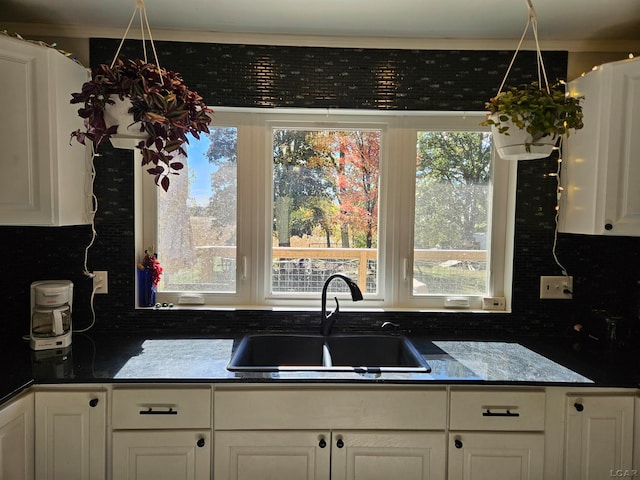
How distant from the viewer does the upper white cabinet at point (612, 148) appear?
1.73 meters

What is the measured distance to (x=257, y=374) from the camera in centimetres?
159

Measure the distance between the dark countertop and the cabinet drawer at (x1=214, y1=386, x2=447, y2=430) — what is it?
0.06 meters

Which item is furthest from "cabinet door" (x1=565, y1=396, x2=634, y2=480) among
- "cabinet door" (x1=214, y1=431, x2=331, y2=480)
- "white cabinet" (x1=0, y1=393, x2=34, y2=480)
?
"white cabinet" (x1=0, y1=393, x2=34, y2=480)

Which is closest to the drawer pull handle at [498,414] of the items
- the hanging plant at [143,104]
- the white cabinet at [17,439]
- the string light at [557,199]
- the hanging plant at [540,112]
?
the string light at [557,199]

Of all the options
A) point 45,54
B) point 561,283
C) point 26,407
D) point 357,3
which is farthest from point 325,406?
point 45,54

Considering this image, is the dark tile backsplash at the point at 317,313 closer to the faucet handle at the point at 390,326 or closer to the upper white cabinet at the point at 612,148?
the faucet handle at the point at 390,326

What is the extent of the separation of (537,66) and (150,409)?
2349 millimetres

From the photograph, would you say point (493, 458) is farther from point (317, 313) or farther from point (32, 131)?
point (32, 131)

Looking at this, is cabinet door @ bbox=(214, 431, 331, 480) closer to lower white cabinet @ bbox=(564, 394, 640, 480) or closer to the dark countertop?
the dark countertop

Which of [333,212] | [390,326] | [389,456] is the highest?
[333,212]

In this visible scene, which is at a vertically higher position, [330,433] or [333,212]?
[333,212]

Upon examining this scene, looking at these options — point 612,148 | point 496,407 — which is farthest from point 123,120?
point 612,148

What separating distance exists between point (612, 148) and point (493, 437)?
130cm

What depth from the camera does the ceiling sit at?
5.72 ft
